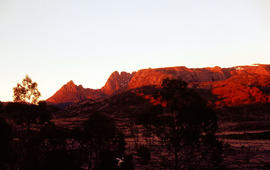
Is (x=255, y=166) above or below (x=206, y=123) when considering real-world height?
below

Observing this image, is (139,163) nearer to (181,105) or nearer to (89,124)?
(89,124)

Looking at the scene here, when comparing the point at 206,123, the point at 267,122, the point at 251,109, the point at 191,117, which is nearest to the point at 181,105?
the point at 191,117

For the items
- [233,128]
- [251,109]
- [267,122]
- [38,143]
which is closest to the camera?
[38,143]

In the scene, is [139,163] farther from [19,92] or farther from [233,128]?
[233,128]

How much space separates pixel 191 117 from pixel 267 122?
126 meters

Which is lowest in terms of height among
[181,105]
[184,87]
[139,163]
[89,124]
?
[139,163]

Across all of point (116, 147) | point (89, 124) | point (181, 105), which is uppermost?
point (181, 105)

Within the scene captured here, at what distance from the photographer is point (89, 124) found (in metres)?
47.0

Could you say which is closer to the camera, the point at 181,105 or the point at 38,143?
the point at 181,105

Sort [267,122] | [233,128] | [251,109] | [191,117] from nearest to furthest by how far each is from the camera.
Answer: [191,117] < [233,128] < [267,122] < [251,109]

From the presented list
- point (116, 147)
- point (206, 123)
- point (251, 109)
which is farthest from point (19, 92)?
point (251, 109)

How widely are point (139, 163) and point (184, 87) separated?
28.7 metres

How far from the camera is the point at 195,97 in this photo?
30.5m

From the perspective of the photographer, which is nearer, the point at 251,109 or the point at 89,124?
the point at 89,124
